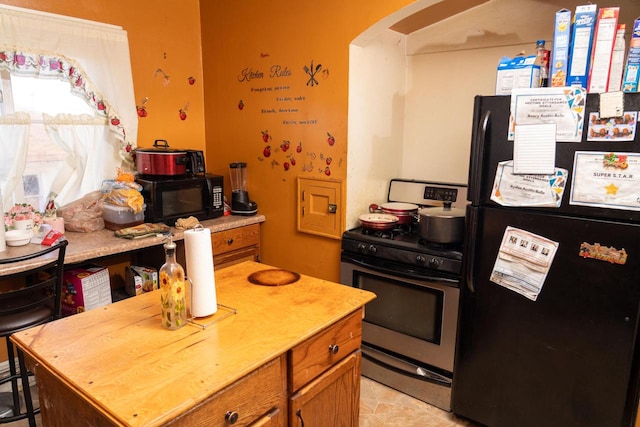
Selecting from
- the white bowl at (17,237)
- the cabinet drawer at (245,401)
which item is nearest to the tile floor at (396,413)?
the white bowl at (17,237)

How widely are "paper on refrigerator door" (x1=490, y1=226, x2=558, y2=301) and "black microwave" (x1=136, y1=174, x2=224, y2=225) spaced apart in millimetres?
1904

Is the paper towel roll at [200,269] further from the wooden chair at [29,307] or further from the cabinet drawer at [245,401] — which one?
the wooden chair at [29,307]

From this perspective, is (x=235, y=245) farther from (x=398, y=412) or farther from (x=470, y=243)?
(x=470, y=243)

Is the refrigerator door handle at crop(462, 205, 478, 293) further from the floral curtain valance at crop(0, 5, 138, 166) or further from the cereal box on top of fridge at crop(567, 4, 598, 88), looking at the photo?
the floral curtain valance at crop(0, 5, 138, 166)

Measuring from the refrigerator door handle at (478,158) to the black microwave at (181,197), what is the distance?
1.76 m

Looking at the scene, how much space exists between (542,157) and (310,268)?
1.67 meters

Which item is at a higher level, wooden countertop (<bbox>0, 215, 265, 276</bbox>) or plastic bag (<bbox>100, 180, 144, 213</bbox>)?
plastic bag (<bbox>100, 180, 144, 213</bbox>)

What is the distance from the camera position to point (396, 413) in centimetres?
241

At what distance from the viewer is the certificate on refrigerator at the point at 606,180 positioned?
5.67 feet

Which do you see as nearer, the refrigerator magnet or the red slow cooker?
the refrigerator magnet

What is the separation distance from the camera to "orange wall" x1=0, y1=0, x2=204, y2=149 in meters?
2.99

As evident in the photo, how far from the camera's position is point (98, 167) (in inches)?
116

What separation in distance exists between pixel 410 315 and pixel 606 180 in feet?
3.96

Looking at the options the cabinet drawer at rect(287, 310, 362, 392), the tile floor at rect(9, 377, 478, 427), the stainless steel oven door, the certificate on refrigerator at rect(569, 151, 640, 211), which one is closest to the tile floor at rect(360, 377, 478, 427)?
the tile floor at rect(9, 377, 478, 427)
